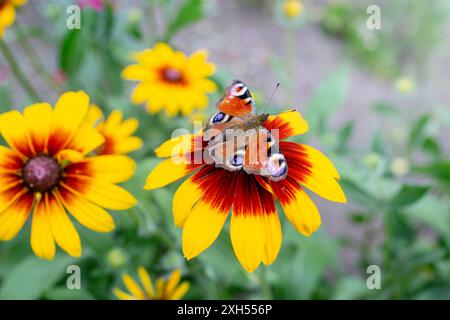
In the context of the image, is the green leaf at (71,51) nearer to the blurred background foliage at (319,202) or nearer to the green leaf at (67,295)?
the blurred background foliage at (319,202)

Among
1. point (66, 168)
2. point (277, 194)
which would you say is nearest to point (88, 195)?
point (66, 168)

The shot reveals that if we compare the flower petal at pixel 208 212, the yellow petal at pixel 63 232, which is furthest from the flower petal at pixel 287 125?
the yellow petal at pixel 63 232

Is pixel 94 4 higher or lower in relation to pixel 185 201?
higher

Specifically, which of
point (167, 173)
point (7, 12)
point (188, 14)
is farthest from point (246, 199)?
point (188, 14)

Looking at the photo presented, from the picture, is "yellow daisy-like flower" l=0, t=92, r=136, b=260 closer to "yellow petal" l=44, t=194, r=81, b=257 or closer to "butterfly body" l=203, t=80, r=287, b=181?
"yellow petal" l=44, t=194, r=81, b=257

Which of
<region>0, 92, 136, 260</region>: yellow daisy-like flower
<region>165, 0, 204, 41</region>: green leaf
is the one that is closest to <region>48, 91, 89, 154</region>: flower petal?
<region>0, 92, 136, 260</region>: yellow daisy-like flower

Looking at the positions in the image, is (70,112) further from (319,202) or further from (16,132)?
(319,202)
